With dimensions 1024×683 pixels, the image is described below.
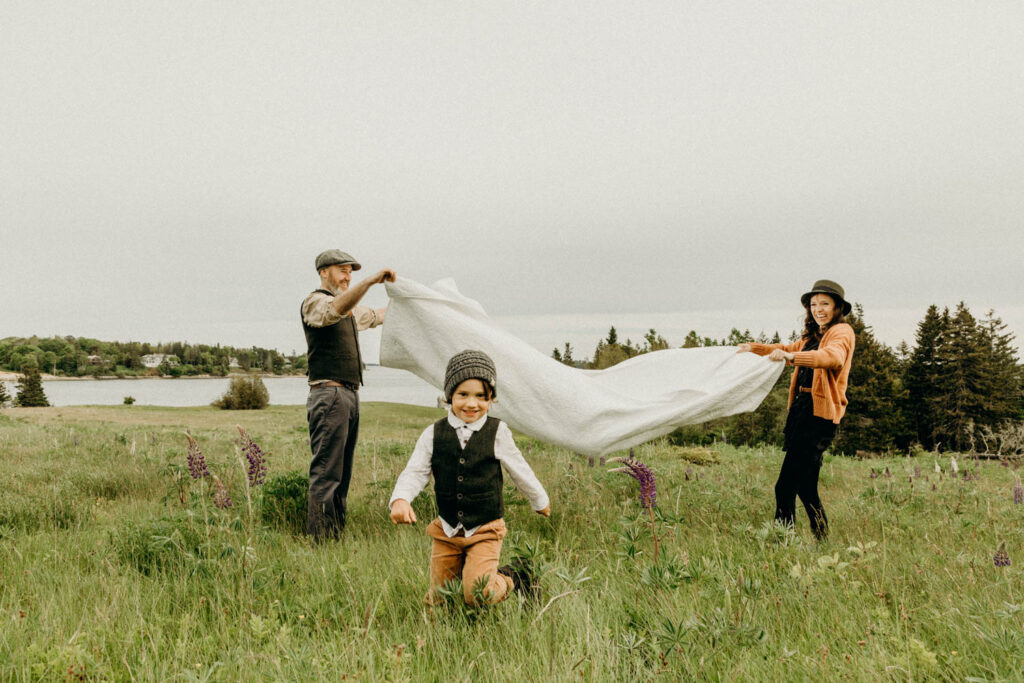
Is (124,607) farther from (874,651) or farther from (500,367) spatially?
(874,651)

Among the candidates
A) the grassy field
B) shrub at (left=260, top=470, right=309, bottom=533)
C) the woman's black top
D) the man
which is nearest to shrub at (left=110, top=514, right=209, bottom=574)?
the grassy field

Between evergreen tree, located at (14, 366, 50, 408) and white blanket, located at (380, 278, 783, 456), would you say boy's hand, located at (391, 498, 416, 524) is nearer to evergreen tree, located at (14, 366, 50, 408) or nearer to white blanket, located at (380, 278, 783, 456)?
white blanket, located at (380, 278, 783, 456)

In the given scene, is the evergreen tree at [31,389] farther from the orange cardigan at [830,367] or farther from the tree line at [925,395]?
the orange cardigan at [830,367]

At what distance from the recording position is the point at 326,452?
17.3 ft

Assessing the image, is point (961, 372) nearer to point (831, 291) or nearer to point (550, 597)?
point (831, 291)

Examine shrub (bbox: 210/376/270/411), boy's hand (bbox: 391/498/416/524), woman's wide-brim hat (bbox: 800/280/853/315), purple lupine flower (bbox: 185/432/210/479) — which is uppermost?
woman's wide-brim hat (bbox: 800/280/853/315)

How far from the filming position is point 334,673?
2.48 m

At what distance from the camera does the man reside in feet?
17.1

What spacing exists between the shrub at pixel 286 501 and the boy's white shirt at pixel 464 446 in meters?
2.89

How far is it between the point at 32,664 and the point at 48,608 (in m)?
0.76

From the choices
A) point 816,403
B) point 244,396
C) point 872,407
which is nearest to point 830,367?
point 816,403

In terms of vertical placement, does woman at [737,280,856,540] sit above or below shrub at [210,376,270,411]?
above

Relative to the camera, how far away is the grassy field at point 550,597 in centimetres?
263

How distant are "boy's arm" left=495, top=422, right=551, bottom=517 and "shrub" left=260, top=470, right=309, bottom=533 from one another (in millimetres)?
3244
